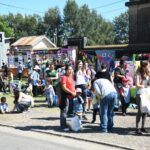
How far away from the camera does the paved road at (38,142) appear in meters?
11.5

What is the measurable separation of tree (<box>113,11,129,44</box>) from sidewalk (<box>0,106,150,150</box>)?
4165 inches

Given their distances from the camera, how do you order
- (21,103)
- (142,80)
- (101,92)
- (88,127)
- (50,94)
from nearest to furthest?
(142,80) < (101,92) < (88,127) < (21,103) < (50,94)

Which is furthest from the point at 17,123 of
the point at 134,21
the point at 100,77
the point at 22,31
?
the point at 22,31

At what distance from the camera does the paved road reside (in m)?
11.5

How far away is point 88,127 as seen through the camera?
46.7 ft

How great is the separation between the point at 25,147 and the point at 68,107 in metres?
2.68

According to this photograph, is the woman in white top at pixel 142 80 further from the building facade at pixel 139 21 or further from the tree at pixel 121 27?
the tree at pixel 121 27

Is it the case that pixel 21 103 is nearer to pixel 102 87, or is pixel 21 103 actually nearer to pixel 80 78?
pixel 80 78

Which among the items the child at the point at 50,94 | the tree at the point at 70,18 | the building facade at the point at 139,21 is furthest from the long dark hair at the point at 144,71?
the tree at the point at 70,18

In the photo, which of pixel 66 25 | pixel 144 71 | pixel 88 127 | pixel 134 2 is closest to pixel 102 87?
pixel 144 71

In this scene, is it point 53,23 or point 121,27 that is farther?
point 121,27

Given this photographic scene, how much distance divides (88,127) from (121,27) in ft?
368

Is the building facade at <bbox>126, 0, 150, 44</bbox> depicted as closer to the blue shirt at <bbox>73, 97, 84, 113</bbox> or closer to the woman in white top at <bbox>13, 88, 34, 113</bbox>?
the woman in white top at <bbox>13, 88, 34, 113</bbox>

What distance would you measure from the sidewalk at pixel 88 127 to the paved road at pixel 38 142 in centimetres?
29
